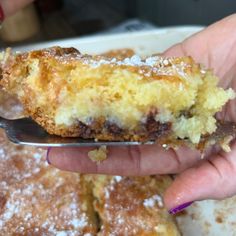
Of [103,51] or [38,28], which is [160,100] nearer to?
[103,51]

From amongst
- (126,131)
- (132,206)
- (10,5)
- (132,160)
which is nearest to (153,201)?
(132,206)

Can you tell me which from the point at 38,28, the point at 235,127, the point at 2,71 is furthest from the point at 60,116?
the point at 38,28

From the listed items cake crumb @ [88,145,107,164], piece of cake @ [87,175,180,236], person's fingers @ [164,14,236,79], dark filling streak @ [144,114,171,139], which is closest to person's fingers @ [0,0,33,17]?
person's fingers @ [164,14,236,79]

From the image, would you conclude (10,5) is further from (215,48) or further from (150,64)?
(150,64)

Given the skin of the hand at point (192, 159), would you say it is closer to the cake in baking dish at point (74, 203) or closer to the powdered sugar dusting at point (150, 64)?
the cake in baking dish at point (74, 203)

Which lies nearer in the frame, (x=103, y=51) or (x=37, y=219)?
(x=37, y=219)
